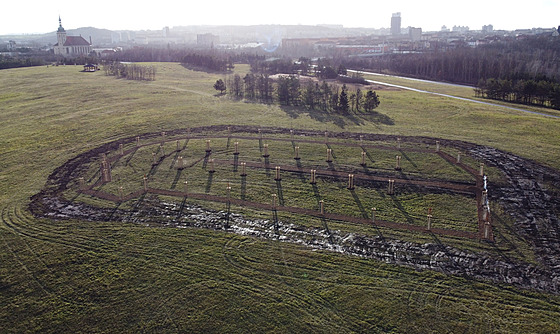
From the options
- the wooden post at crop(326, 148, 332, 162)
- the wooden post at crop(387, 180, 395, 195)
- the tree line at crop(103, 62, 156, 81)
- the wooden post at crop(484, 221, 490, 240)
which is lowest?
the wooden post at crop(484, 221, 490, 240)

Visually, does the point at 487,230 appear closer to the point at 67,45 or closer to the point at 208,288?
the point at 208,288

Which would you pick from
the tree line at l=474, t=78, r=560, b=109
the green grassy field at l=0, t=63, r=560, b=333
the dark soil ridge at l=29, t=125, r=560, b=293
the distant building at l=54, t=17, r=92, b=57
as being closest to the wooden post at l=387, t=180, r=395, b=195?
the green grassy field at l=0, t=63, r=560, b=333

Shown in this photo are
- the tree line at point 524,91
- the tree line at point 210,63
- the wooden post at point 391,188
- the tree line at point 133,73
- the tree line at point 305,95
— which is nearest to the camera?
the wooden post at point 391,188

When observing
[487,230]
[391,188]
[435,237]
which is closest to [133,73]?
[391,188]

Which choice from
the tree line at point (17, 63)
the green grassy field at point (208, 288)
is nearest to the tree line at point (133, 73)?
the tree line at point (17, 63)

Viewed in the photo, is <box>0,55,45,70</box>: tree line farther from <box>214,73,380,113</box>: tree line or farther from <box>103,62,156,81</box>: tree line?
<box>214,73,380,113</box>: tree line

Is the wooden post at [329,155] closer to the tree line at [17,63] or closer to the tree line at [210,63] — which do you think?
the tree line at [210,63]

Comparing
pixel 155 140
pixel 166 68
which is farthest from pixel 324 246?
pixel 166 68
